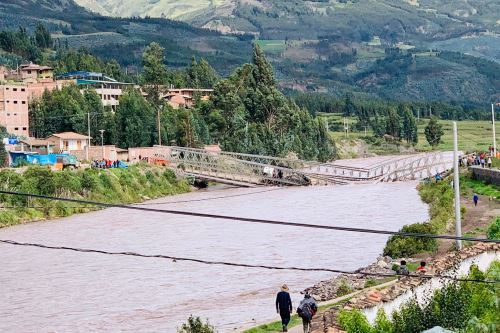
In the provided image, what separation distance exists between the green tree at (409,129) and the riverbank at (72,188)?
264 feet

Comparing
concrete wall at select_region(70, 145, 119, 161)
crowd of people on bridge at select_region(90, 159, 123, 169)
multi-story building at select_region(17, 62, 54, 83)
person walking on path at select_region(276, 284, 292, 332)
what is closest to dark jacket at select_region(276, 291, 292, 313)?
person walking on path at select_region(276, 284, 292, 332)

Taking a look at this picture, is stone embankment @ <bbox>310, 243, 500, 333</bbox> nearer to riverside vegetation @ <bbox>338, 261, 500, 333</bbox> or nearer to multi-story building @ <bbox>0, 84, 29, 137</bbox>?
riverside vegetation @ <bbox>338, 261, 500, 333</bbox>

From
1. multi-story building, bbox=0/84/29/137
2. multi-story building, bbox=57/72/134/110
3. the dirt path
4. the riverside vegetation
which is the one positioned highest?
multi-story building, bbox=57/72/134/110

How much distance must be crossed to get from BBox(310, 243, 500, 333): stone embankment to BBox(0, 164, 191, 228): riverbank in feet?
119

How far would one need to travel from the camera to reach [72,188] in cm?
6531

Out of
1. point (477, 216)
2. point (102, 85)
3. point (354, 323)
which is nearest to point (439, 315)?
point (354, 323)

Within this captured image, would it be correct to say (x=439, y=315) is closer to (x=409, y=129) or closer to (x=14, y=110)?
(x=14, y=110)

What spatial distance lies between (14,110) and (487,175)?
51683mm

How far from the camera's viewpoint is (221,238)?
49938 mm

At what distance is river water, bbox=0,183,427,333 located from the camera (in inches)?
1182

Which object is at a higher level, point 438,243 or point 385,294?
point 385,294

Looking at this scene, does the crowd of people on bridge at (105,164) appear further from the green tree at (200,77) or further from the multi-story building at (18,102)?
the green tree at (200,77)

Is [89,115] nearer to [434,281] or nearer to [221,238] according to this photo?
[221,238]

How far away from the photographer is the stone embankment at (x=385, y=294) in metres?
20.8
